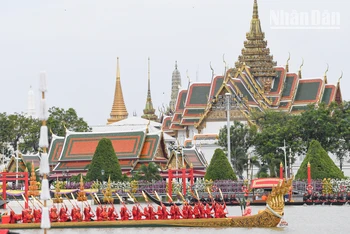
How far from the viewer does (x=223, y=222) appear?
40000mm

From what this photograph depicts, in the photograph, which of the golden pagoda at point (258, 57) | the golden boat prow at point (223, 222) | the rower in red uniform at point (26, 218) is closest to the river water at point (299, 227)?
the golden boat prow at point (223, 222)

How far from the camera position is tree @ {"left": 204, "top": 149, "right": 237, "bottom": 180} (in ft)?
199

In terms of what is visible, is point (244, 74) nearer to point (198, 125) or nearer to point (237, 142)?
point (198, 125)

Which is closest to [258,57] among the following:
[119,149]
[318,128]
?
[318,128]

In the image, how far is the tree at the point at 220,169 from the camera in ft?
199

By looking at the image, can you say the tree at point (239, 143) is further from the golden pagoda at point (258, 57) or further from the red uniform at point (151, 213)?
the red uniform at point (151, 213)

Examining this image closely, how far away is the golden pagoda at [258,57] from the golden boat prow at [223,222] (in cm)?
5221

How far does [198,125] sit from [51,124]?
11.3 m

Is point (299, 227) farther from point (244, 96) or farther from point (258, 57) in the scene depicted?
point (258, 57)

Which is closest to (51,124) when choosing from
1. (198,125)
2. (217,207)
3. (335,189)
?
(198,125)

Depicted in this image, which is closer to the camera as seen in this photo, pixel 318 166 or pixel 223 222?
pixel 223 222

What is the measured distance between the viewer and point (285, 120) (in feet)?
268

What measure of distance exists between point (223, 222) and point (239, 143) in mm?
36012

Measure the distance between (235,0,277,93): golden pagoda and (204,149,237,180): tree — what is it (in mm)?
31860
